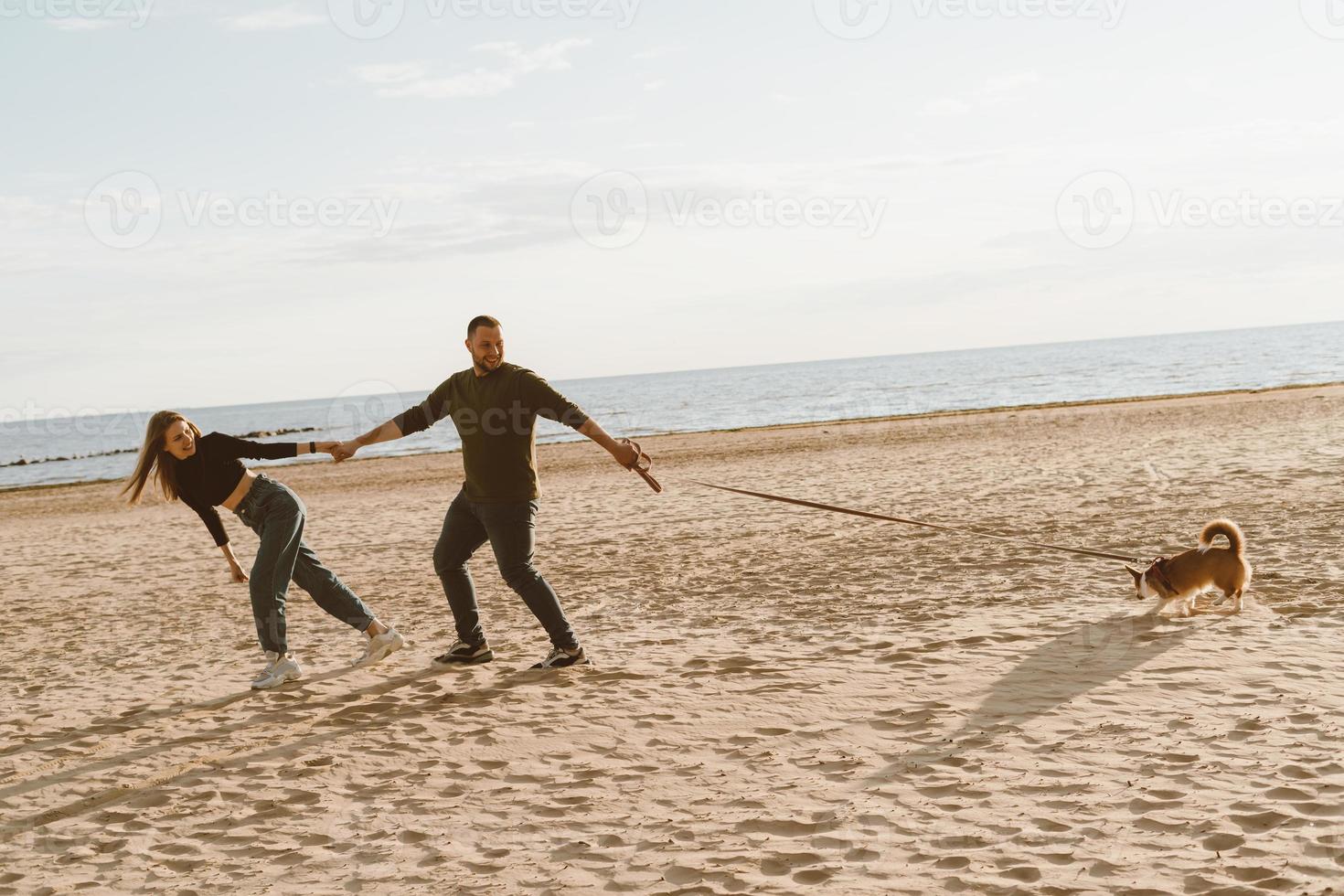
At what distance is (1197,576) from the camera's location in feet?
21.9

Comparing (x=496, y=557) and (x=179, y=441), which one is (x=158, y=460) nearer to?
(x=179, y=441)

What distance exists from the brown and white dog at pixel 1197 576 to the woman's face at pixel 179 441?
19.9 ft

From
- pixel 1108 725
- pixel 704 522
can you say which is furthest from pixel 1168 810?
pixel 704 522

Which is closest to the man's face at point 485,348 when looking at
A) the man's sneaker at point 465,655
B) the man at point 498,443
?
the man at point 498,443

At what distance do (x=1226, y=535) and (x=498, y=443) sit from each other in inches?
192

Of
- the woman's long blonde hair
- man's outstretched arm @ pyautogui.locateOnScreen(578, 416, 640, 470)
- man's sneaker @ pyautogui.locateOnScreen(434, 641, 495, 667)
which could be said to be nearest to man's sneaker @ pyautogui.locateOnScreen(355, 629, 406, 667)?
man's sneaker @ pyautogui.locateOnScreen(434, 641, 495, 667)

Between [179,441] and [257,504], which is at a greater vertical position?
[179,441]

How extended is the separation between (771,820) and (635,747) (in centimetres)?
104

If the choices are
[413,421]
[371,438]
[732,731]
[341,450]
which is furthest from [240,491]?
[732,731]

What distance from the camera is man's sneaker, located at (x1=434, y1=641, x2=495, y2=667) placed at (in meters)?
6.61

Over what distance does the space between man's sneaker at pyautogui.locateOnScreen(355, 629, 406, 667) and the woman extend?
0.16m

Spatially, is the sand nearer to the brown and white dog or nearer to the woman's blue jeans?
the brown and white dog

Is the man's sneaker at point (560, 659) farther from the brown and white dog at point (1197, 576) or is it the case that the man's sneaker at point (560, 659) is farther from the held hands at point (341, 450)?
the brown and white dog at point (1197, 576)

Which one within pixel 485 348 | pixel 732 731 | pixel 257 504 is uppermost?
pixel 485 348
